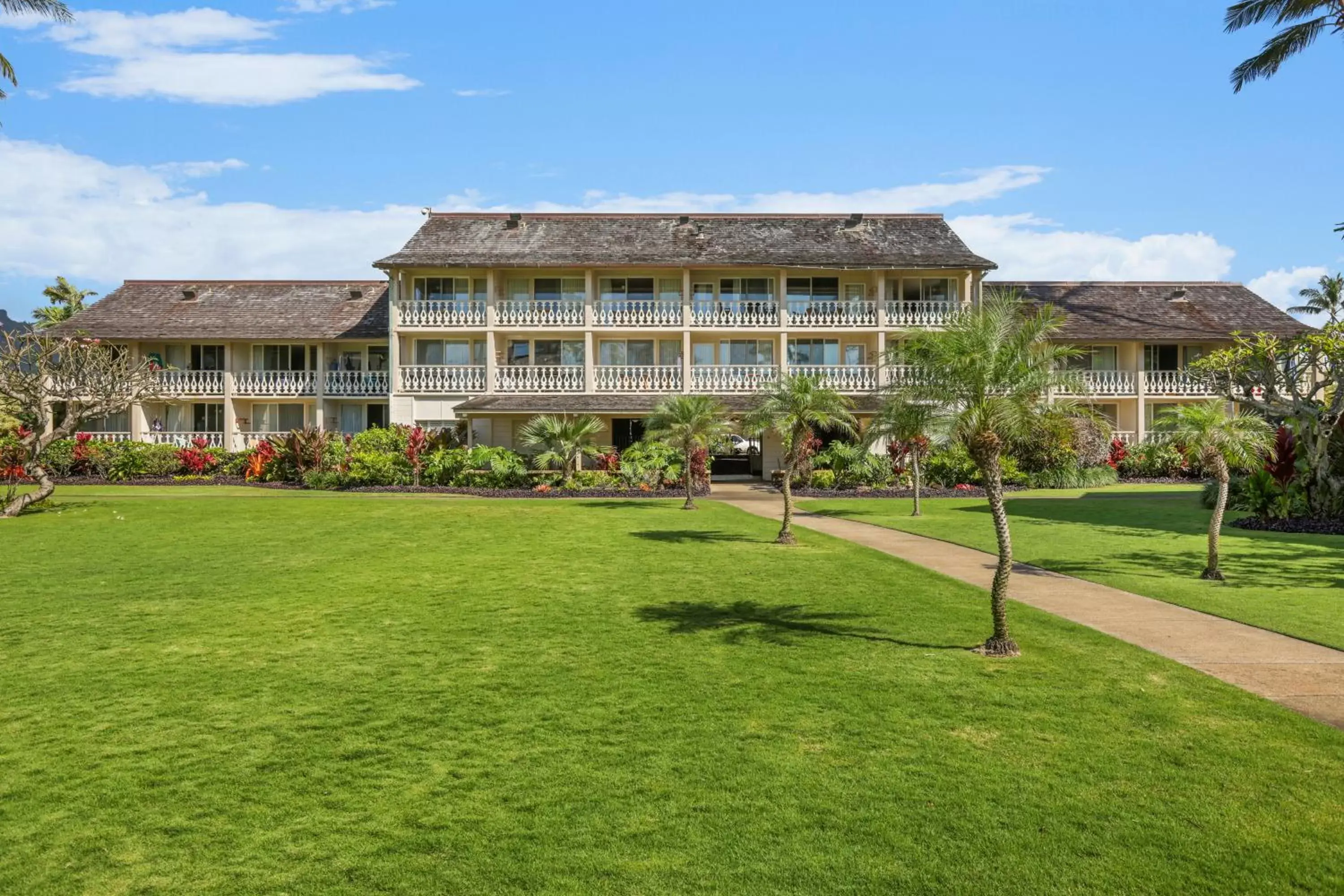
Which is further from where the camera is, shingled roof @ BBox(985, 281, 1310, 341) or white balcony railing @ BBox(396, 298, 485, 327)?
shingled roof @ BBox(985, 281, 1310, 341)

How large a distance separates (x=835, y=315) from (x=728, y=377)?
486 cm

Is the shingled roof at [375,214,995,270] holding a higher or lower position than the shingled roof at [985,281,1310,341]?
higher

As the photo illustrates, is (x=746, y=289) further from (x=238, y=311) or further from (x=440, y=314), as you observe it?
(x=238, y=311)

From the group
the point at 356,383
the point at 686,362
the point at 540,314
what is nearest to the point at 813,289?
the point at 686,362

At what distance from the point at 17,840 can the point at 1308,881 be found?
6941 millimetres

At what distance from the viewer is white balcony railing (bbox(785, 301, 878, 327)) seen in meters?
36.4

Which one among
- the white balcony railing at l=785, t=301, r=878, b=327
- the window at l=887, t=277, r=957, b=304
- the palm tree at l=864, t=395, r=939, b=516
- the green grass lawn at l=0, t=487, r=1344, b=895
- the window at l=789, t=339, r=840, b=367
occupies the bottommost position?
the green grass lawn at l=0, t=487, r=1344, b=895

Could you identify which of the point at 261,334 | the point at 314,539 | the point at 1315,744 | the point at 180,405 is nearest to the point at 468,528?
the point at 314,539

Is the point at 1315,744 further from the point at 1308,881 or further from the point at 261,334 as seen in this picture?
the point at 261,334

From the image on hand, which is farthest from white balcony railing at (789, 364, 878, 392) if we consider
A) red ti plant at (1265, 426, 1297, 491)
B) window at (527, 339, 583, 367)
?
red ti plant at (1265, 426, 1297, 491)

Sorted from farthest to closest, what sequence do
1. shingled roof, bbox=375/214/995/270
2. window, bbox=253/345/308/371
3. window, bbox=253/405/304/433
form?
window, bbox=253/405/304/433, window, bbox=253/345/308/371, shingled roof, bbox=375/214/995/270

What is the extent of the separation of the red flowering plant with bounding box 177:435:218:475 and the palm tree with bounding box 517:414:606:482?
44.6ft

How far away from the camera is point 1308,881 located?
4.70 meters

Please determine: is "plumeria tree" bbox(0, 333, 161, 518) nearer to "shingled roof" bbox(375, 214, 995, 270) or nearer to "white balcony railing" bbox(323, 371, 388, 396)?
"shingled roof" bbox(375, 214, 995, 270)
